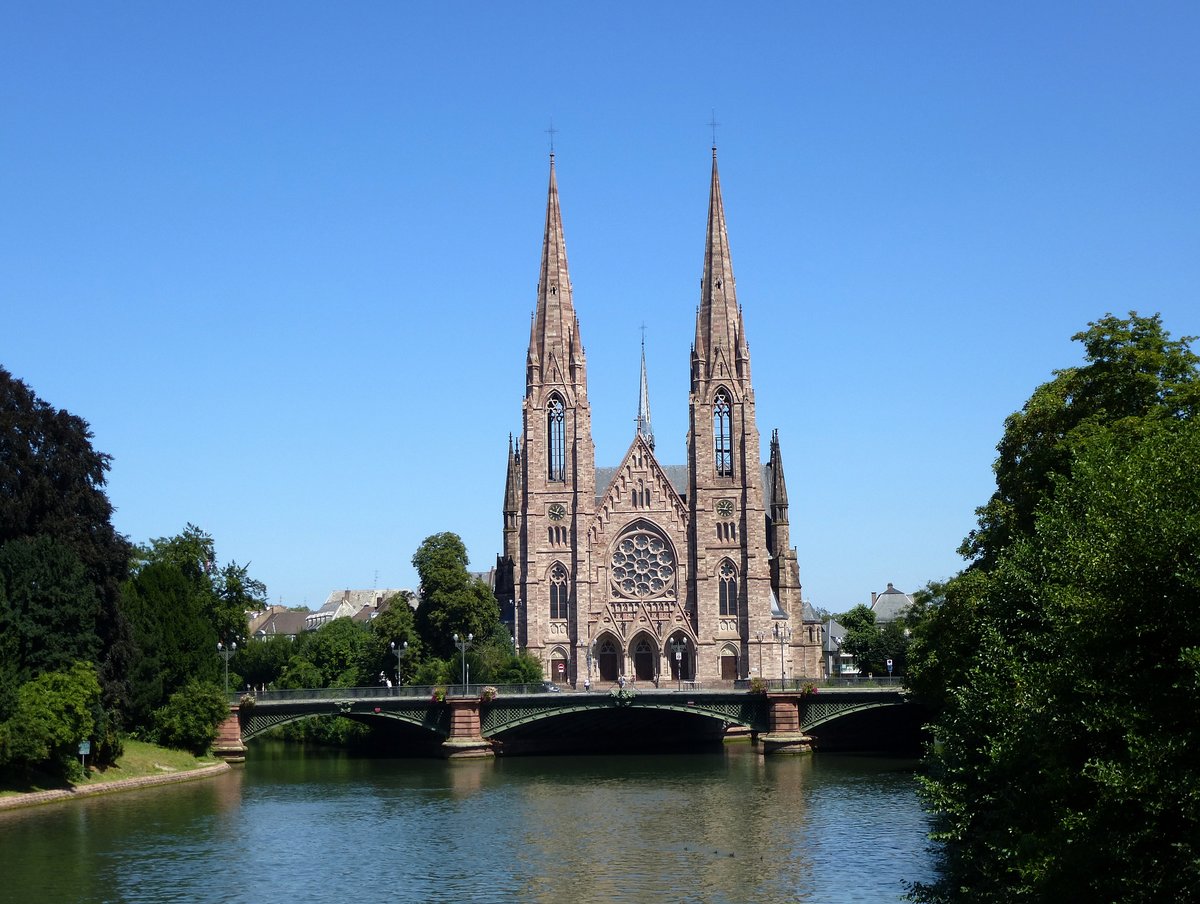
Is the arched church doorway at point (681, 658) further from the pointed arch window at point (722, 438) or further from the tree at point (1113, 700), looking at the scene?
the tree at point (1113, 700)

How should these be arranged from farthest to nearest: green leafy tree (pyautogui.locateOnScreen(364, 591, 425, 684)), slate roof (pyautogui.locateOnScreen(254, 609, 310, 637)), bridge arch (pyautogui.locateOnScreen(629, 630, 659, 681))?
slate roof (pyautogui.locateOnScreen(254, 609, 310, 637))
bridge arch (pyautogui.locateOnScreen(629, 630, 659, 681))
green leafy tree (pyautogui.locateOnScreen(364, 591, 425, 684))

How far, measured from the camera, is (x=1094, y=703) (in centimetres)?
2166

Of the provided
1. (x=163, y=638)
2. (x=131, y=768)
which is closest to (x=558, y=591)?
(x=163, y=638)

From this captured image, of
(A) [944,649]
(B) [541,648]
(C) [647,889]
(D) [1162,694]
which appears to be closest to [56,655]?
(C) [647,889]

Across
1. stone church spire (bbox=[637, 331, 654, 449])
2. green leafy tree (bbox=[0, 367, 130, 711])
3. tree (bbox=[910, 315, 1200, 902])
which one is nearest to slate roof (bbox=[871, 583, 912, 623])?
stone church spire (bbox=[637, 331, 654, 449])

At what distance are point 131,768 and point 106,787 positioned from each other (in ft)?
12.5

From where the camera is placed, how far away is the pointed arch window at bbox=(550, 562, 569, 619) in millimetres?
105375

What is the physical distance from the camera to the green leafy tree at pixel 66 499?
56.7 meters

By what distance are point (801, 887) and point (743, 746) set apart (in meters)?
43.5

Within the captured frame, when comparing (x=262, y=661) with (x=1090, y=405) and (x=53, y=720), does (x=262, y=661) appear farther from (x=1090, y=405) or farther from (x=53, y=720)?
(x=1090, y=405)

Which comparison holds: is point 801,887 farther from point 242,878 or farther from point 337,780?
point 337,780

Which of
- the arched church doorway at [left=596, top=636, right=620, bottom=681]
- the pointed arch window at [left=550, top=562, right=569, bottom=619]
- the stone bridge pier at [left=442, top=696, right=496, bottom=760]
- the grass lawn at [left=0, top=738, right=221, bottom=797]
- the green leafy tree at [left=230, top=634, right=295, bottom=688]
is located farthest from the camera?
the arched church doorway at [left=596, top=636, right=620, bottom=681]

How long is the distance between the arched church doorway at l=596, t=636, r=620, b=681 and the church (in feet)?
0.33

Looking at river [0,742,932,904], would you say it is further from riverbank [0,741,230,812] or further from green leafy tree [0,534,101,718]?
green leafy tree [0,534,101,718]
